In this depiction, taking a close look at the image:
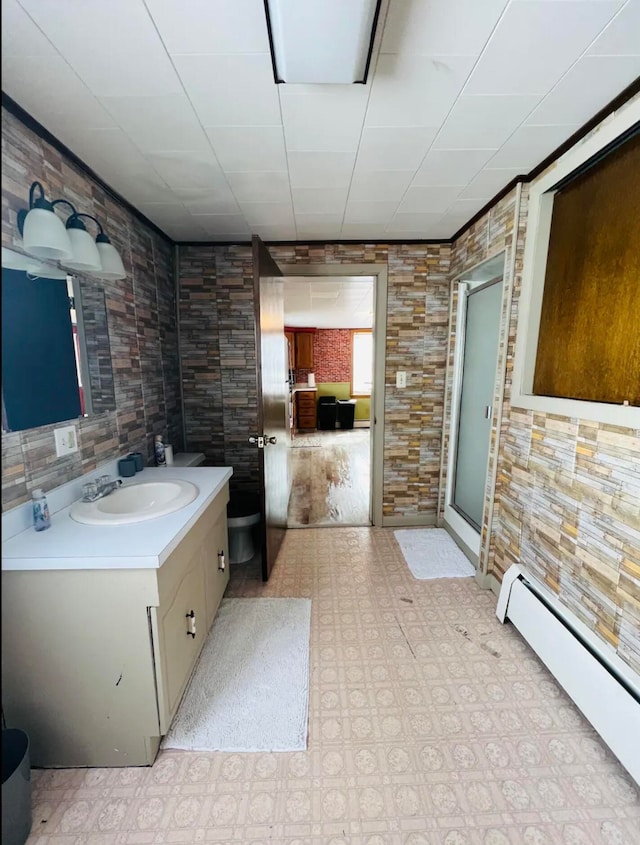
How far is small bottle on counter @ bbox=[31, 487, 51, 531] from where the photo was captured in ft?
4.55

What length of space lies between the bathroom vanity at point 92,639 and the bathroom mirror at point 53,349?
1.56ft

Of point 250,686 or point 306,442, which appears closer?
point 250,686

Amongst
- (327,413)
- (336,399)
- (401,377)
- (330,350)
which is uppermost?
(330,350)

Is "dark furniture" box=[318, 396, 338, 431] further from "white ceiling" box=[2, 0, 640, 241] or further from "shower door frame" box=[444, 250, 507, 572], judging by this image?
"white ceiling" box=[2, 0, 640, 241]

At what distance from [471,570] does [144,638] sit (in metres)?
2.00

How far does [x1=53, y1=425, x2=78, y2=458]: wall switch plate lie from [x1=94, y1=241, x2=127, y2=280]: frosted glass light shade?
0.73 meters

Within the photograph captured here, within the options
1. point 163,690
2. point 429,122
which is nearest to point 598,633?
point 163,690

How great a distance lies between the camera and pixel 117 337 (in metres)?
2.04

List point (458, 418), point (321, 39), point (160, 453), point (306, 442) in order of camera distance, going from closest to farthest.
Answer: point (321, 39) < point (160, 453) < point (458, 418) < point (306, 442)

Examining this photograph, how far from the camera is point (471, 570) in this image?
8.15 ft

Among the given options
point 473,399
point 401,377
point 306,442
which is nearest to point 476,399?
point 473,399

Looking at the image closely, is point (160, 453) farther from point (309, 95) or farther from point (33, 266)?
point (309, 95)

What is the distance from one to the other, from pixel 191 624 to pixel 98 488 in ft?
2.31

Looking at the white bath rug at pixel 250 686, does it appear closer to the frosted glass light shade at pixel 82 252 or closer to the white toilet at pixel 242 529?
the white toilet at pixel 242 529
